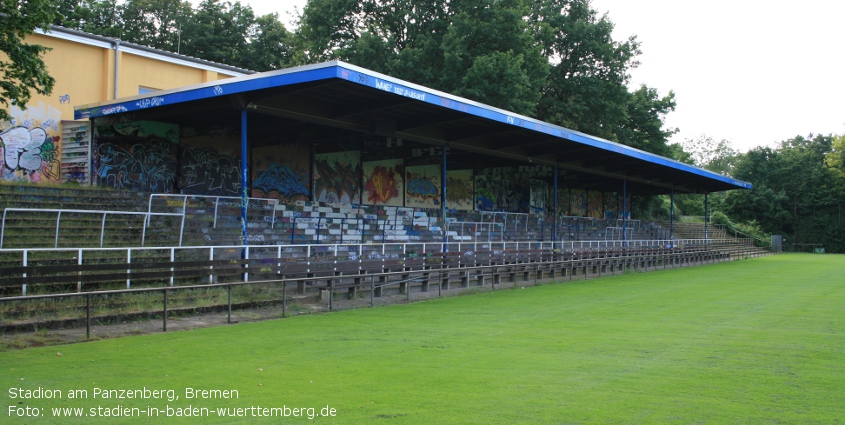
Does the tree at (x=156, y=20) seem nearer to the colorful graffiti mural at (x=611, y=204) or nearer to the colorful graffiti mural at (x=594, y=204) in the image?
the colorful graffiti mural at (x=594, y=204)

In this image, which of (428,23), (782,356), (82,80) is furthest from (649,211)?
(782,356)

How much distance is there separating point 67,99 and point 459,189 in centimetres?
2002

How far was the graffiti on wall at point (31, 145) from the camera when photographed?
66.4ft

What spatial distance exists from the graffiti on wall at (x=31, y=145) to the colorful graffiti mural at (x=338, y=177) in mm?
10028

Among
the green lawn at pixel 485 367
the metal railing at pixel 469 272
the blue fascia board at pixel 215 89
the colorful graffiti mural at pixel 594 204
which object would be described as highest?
the blue fascia board at pixel 215 89

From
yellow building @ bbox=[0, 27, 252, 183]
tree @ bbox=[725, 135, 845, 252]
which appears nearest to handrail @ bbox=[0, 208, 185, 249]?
yellow building @ bbox=[0, 27, 252, 183]

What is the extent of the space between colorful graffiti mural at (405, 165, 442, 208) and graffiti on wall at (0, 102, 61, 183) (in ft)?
52.8

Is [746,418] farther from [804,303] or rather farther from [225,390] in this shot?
[804,303]

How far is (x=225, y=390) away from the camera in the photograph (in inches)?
258

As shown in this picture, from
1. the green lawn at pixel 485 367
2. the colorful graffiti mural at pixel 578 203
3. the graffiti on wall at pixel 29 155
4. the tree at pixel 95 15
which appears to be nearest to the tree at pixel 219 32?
the tree at pixel 95 15

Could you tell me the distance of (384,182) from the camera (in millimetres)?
31578

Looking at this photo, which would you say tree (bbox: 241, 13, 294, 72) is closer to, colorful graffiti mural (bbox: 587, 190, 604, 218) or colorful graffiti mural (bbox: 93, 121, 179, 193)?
colorful graffiti mural (bbox: 93, 121, 179, 193)

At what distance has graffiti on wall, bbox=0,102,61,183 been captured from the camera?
797 inches

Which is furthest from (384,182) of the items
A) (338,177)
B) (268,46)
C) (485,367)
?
(485,367)
